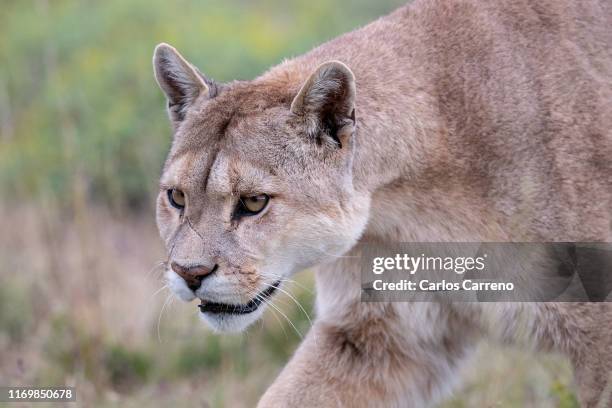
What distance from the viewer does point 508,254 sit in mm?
5141

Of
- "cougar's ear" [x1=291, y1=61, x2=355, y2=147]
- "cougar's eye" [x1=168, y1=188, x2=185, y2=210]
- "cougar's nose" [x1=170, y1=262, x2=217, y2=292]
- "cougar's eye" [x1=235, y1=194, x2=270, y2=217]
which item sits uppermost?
"cougar's ear" [x1=291, y1=61, x2=355, y2=147]

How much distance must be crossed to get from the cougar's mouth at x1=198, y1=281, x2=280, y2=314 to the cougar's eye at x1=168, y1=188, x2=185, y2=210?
46cm

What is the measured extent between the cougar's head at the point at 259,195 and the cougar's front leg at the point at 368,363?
0.69 m

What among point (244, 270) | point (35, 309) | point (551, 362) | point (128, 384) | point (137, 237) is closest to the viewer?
point (244, 270)

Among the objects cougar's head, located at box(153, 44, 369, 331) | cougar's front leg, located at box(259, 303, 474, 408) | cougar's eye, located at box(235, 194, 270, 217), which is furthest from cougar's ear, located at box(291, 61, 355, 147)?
cougar's front leg, located at box(259, 303, 474, 408)

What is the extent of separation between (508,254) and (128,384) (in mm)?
3322

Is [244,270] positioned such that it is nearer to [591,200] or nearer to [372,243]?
[372,243]

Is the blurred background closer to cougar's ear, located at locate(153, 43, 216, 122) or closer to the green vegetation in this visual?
the green vegetation

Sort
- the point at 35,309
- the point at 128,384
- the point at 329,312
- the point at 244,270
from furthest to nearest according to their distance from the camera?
the point at 35,309 → the point at 128,384 → the point at 329,312 → the point at 244,270

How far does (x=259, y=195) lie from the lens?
486 cm

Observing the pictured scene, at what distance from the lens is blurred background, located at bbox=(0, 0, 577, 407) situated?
708 cm

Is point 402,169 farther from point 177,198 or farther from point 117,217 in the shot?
point 117,217

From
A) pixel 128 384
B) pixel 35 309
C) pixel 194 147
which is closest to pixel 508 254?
pixel 194 147

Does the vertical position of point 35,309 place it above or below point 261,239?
below
